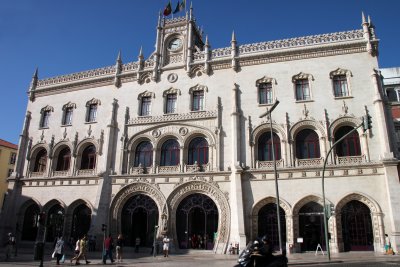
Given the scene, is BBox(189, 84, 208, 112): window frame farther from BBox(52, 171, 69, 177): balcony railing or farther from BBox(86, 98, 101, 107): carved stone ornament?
BBox(52, 171, 69, 177): balcony railing

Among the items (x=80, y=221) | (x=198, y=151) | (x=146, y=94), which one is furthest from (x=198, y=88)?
(x=80, y=221)

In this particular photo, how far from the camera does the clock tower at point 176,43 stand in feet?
105

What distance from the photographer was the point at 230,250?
2434 cm

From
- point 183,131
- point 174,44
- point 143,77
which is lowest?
point 183,131

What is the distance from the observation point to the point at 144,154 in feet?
101

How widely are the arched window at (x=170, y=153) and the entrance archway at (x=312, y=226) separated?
36.8ft

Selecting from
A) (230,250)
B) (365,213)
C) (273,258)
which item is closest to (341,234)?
(365,213)

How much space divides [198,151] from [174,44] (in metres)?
11.3

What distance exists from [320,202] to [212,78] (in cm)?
1382

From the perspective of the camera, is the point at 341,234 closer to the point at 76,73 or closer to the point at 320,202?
the point at 320,202

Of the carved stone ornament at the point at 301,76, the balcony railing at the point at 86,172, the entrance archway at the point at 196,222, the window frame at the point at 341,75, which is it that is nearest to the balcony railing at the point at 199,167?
the entrance archway at the point at 196,222

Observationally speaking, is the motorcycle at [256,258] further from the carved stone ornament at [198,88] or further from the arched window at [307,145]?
the carved stone ornament at [198,88]

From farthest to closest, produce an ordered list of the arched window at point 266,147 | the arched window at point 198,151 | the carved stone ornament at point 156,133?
the carved stone ornament at point 156,133
the arched window at point 198,151
the arched window at point 266,147

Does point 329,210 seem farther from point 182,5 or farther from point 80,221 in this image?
point 182,5
